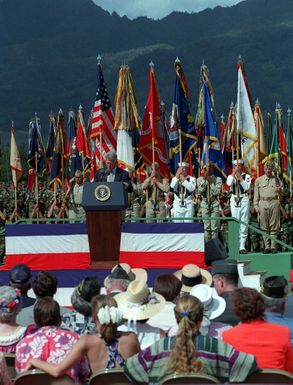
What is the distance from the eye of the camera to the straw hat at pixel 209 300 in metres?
5.89

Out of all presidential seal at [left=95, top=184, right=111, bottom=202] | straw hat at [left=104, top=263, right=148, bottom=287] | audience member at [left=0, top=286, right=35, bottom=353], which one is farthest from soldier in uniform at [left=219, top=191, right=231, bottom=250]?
audience member at [left=0, top=286, right=35, bottom=353]

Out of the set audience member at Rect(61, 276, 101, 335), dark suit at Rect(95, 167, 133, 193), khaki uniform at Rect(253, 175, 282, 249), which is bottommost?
audience member at Rect(61, 276, 101, 335)

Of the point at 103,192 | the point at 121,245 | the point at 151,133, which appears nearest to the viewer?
the point at 103,192

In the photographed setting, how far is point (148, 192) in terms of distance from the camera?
608 inches

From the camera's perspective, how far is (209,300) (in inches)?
232

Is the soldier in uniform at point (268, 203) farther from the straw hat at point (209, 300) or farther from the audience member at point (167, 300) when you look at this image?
the straw hat at point (209, 300)

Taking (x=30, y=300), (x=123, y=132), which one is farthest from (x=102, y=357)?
(x=123, y=132)

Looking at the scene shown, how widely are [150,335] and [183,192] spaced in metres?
9.08

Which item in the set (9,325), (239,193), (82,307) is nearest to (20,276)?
(82,307)

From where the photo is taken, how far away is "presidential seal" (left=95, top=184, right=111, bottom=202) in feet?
37.7

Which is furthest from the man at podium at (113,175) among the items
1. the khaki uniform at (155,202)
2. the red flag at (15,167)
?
the red flag at (15,167)

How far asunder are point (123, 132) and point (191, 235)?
5180 mm

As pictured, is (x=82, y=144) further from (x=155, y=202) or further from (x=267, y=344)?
(x=267, y=344)

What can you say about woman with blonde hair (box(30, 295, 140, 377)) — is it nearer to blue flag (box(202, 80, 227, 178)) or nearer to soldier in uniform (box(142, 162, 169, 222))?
soldier in uniform (box(142, 162, 169, 222))
